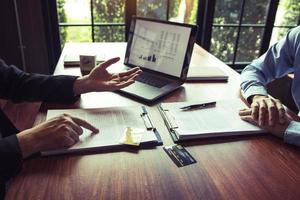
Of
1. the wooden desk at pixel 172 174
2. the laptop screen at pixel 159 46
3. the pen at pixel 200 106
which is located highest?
the laptop screen at pixel 159 46

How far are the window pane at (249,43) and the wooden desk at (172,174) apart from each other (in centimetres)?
228

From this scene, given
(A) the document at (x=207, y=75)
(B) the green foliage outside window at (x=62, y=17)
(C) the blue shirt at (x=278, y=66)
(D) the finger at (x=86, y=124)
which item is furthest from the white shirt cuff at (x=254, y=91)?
(B) the green foliage outside window at (x=62, y=17)

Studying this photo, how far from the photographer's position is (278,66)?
4.62 feet

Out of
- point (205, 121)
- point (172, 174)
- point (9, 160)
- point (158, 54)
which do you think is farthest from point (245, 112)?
point (9, 160)

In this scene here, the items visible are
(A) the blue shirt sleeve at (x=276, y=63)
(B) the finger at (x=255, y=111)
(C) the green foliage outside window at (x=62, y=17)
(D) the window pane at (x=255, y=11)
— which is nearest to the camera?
(B) the finger at (x=255, y=111)

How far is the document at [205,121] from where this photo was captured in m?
0.88

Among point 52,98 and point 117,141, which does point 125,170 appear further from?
point 52,98

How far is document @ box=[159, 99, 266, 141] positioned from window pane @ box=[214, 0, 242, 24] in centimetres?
192

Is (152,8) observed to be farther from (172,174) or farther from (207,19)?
(172,174)

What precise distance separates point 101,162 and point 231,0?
2468 mm

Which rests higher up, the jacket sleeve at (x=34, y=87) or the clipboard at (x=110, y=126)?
the jacket sleeve at (x=34, y=87)

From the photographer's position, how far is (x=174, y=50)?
4.21ft

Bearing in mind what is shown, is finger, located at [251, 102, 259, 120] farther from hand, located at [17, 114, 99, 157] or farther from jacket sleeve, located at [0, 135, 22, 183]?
jacket sleeve, located at [0, 135, 22, 183]

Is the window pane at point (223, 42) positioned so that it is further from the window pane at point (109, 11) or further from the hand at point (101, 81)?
the hand at point (101, 81)
